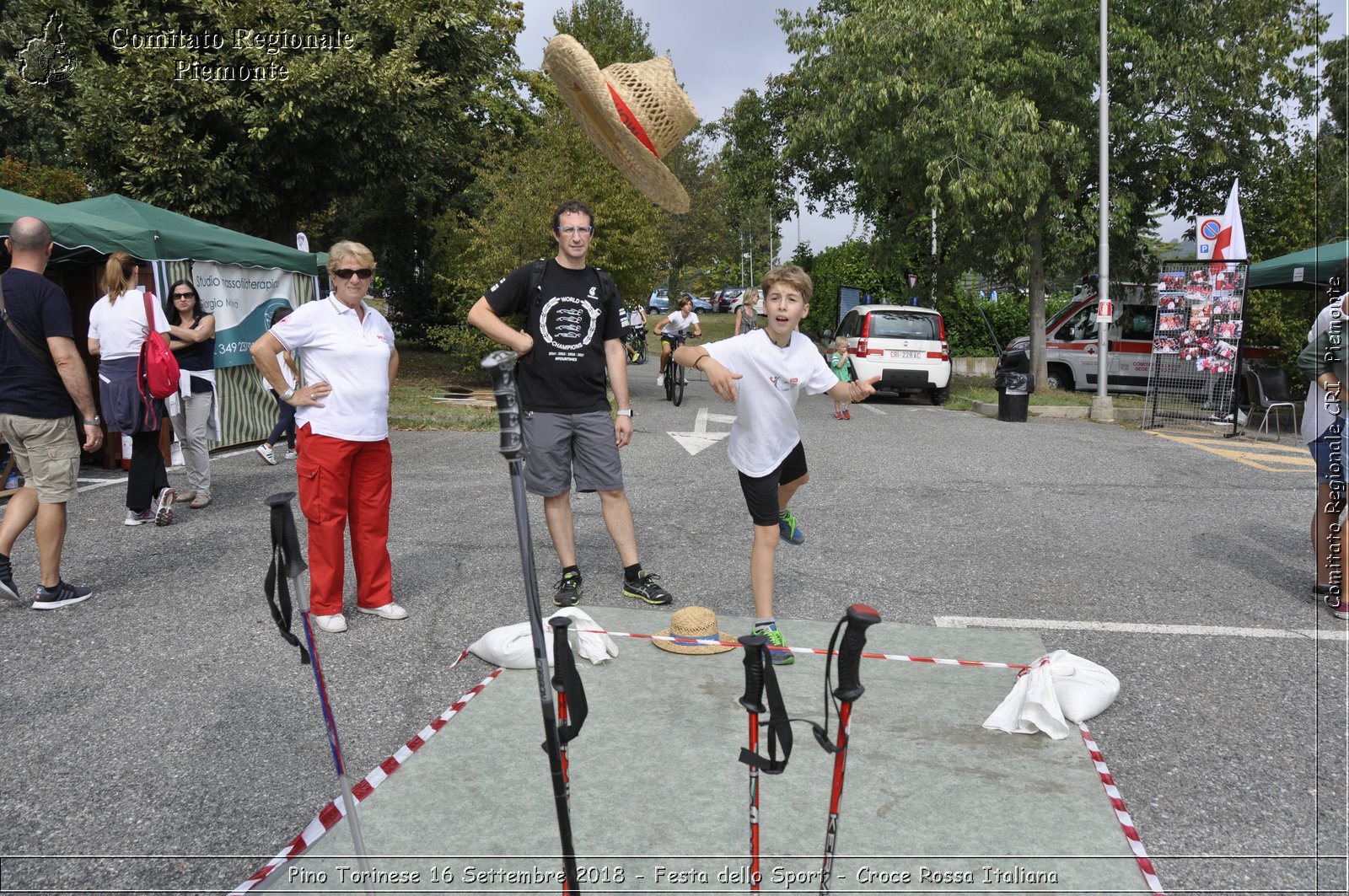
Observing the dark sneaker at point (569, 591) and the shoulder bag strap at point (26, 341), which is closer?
the shoulder bag strap at point (26, 341)

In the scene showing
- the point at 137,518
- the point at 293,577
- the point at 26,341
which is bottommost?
the point at 137,518

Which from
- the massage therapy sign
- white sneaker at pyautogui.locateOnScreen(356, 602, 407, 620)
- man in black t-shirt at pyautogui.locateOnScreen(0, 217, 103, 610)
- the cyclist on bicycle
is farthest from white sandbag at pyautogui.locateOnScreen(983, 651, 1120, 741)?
the cyclist on bicycle

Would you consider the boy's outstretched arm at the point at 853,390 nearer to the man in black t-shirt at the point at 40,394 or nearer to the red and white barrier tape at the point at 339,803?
the red and white barrier tape at the point at 339,803

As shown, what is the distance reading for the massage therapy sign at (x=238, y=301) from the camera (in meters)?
→ 10.9

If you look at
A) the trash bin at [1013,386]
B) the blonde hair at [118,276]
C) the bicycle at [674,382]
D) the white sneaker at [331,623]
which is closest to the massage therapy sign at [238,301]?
the blonde hair at [118,276]

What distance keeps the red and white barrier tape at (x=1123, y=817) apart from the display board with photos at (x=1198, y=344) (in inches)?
489

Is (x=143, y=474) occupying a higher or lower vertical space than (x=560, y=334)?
lower

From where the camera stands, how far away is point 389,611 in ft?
16.8

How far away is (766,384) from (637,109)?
2377mm

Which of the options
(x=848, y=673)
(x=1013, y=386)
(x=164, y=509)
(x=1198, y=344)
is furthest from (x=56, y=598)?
(x=1198, y=344)

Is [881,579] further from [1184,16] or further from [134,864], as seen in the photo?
[1184,16]

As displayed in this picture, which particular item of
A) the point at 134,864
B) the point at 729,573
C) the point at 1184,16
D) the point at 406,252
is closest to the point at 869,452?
the point at 729,573

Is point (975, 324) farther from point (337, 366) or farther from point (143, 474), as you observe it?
point (337, 366)

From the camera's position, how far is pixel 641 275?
1823cm
